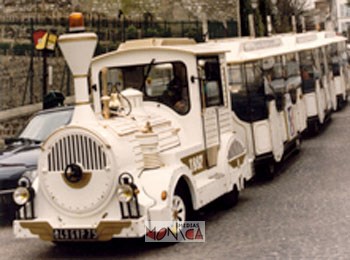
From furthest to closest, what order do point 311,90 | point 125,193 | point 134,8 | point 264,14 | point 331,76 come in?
1. point 264,14
2. point 134,8
3. point 331,76
4. point 311,90
5. point 125,193

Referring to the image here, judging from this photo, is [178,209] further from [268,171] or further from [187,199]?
[268,171]

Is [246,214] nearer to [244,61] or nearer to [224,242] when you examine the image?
[224,242]

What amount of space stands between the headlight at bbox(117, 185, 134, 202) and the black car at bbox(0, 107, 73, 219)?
2.27m

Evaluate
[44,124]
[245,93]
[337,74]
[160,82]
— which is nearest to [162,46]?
[160,82]

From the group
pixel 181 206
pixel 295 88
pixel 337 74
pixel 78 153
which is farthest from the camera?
pixel 337 74

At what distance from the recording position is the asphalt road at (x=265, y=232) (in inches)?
358

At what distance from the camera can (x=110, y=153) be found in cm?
897

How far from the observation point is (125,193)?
8867 millimetres

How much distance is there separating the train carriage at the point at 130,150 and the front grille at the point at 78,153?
1 cm

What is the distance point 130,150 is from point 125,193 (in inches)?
25.5

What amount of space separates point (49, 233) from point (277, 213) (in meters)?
3.39

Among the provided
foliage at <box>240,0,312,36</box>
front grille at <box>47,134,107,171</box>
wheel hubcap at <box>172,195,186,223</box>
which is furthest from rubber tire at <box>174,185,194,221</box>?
foliage at <box>240,0,312,36</box>

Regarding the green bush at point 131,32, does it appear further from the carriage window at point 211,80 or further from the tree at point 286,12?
the tree at point 286,12

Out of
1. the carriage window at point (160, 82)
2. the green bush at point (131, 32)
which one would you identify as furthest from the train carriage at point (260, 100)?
the green bush at point (131, 32)
